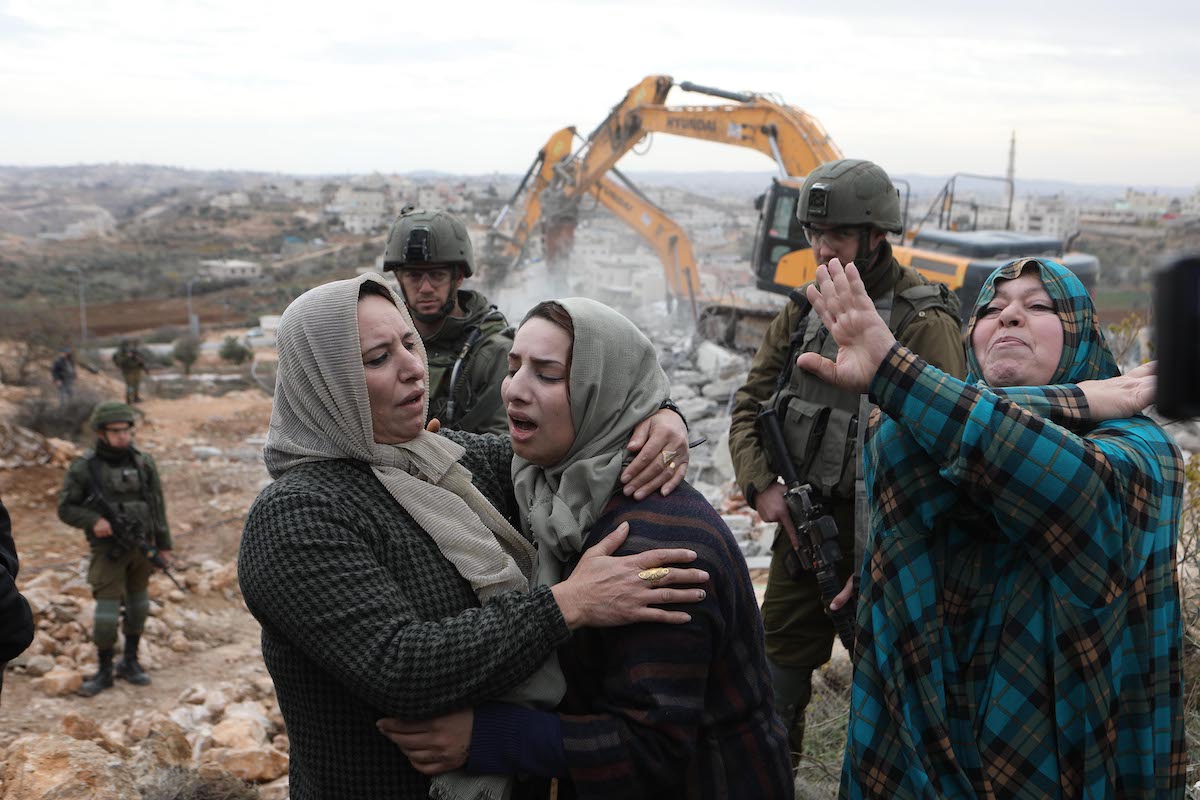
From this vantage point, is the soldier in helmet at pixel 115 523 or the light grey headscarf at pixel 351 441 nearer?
the light grey headscarf at pixel 351 441

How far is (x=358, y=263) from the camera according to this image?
167 feet

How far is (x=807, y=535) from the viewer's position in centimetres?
285

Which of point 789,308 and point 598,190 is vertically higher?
point 598,190

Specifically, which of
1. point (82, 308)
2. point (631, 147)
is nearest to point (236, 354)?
point (82, 308)

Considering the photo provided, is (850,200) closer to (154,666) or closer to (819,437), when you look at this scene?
(819,437)

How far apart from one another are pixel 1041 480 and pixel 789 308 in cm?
171

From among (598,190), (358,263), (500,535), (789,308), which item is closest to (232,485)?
(598,190)

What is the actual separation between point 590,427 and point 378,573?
17.9 inches

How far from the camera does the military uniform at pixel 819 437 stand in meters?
2.86

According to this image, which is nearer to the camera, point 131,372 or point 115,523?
point 115,523

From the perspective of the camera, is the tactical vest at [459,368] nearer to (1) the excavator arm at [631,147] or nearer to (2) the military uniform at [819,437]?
(2) the military uniform at [819,437]

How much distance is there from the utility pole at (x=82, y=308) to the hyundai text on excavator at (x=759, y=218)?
56.7ft

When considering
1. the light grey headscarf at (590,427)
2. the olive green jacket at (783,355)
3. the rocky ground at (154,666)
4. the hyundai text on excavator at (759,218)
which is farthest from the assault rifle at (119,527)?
the hyundai text on excavator at (759,218)

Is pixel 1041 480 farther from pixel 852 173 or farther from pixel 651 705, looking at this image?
pixel 852 173
